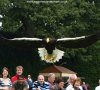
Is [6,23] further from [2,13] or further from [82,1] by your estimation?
[82,1]

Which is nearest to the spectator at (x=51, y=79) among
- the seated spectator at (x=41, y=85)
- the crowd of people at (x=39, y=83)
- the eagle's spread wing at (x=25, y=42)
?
the crowd of people at (x=39, y=83)

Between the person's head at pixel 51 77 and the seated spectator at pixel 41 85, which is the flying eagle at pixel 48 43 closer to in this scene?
the person's head at pixel 51 77

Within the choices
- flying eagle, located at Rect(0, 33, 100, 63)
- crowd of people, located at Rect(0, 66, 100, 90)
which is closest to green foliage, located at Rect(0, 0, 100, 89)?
flying eagle, located at Rect(0, 33, 100, 63)

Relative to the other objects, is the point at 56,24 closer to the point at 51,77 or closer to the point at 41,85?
the point at 51,77

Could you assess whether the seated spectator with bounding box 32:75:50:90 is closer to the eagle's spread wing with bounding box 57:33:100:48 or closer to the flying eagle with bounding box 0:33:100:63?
the flying eagle with bounding box 0:33:100:63

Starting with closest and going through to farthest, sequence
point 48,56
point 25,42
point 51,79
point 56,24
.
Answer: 1. point 25,42
2. point 51,79
3. point 48,56
4. point 56,24

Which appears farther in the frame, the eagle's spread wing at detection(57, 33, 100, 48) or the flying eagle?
the flying eagle

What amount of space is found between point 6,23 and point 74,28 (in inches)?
185

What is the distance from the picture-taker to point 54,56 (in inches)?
522

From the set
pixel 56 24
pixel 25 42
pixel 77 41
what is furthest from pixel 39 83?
pixel 56 24

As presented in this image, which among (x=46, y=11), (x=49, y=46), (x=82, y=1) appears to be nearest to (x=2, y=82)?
(x=49, y=46)

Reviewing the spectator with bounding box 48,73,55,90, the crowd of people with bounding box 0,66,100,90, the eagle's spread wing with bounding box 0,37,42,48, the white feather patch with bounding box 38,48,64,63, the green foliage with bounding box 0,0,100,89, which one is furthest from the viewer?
the green foliage with bounding box 0,0,100,89

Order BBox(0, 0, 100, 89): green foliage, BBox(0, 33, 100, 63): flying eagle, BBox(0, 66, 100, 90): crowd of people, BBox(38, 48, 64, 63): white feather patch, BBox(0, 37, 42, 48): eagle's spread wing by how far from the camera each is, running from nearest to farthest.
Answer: BBox(0, 66, 100, 90): crowd of people → BBox(0, 33, 100, 63): flying eagle → BBox(0, 37, 42, 48): eagle's spread wing → BBox(38, 48, 64, 63): white feather patch → BBox(0, 0, 100, 89): green foliage

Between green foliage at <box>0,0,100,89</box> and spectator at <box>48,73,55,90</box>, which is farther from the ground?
spectator at <box>48,73,55,90</box>
